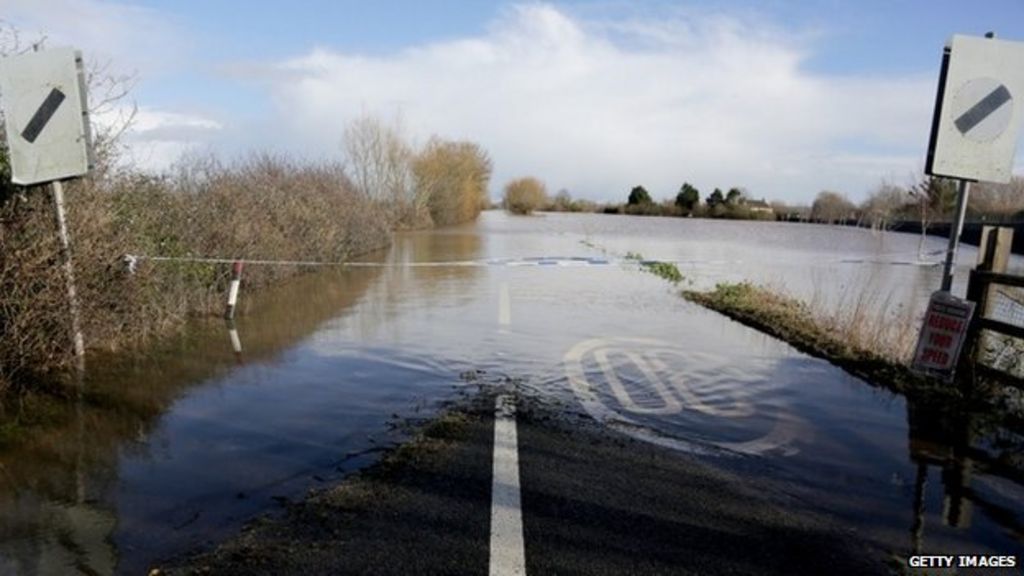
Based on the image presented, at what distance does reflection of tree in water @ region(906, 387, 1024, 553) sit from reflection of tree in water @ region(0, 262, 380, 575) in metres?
4.89

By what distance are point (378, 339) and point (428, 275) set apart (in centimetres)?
965

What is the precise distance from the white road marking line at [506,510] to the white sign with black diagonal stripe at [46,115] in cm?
524

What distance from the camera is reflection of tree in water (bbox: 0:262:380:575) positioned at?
3836 millimetres

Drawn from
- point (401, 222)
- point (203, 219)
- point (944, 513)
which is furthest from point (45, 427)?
point (401, 222)

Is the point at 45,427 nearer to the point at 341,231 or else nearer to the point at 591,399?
the point at 591,399

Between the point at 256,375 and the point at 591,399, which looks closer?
the point at 591,399

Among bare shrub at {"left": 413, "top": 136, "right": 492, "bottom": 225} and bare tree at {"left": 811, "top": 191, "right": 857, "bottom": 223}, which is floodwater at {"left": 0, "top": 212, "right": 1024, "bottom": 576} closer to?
bare shrub at {"left": 413, "top": 136, "right": 492, "bottom": 225}

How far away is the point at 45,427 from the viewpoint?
576 cm

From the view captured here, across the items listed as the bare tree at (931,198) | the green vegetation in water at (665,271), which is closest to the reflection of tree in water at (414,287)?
the green vegetation in water at (665,271)

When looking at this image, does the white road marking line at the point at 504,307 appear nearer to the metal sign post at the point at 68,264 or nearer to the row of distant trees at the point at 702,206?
the metal sign post at the point at 68,264

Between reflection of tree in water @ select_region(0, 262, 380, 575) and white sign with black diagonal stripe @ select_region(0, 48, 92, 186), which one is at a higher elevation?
white sign with black diagonal stripe @ select_region(0, 48, 92, 186)

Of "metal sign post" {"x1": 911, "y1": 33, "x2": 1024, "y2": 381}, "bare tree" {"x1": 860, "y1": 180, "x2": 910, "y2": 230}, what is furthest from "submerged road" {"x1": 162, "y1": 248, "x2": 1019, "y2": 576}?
"bare tree" {"x1": 860, "y1": 180, "x2": 910, "y2": 230}

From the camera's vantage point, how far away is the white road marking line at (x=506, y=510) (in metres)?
3.64

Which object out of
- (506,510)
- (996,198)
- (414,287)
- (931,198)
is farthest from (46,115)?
(996,198)
